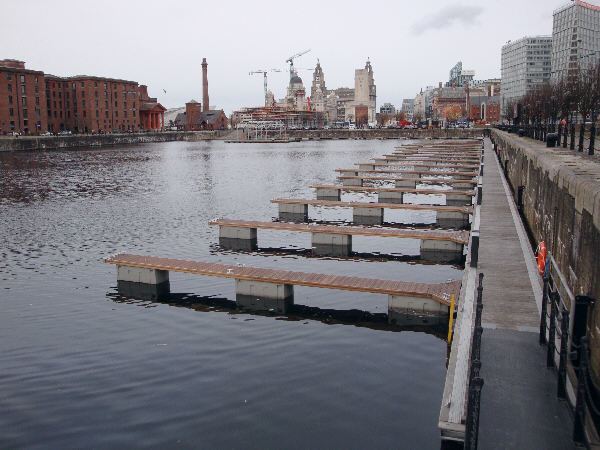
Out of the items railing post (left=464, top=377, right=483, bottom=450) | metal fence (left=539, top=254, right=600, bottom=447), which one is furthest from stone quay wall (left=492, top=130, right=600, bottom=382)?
railing post (left=464, top=377, right=483, bottom=450)

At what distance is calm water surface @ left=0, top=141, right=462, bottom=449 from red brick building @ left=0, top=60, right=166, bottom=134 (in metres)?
121

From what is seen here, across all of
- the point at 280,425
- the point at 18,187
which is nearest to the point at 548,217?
the point at 280,425

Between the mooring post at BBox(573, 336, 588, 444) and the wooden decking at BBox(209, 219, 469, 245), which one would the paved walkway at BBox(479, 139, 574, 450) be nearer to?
the mooring post at BBox(573, 336, 588, 444)

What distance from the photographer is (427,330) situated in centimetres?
1720

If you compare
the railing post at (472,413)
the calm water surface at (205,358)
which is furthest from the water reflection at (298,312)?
the railing post at (472,413)

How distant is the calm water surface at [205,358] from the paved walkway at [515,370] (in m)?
2.25

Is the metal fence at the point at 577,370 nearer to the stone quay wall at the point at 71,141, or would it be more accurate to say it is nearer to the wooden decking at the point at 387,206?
the wooden decking at the point at 387,206

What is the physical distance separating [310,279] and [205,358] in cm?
469

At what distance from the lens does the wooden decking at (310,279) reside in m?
17.6

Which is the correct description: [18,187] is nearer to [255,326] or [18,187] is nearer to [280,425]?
[255,326]

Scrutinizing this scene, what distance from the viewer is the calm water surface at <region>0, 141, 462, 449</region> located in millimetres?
12164

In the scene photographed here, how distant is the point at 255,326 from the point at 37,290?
9.76 meters

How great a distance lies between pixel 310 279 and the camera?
62.2ft

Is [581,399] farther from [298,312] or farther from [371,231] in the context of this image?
[371,231]
